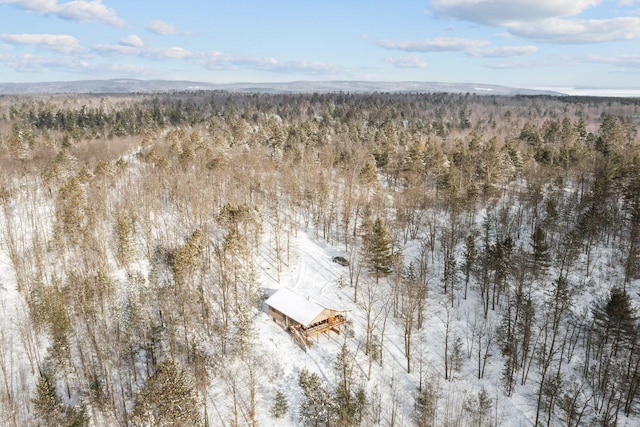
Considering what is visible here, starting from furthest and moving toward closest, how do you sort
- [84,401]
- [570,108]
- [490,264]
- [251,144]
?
[570,108], [251,144], [490,264], [84,401]

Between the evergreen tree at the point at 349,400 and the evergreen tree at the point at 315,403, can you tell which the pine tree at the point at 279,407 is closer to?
the evergreen tree at the point at 315,403

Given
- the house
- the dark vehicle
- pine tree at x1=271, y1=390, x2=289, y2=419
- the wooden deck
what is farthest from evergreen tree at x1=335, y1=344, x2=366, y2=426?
the dark vehicle

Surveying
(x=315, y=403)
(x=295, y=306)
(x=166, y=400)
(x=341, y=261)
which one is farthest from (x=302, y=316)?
(x=341, y=261)

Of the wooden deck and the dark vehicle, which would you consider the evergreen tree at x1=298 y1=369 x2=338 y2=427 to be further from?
the dark vehicle

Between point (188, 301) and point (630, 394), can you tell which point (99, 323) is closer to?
point (188, 301)

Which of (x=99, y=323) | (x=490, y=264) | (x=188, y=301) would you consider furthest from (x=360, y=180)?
(x=99, y=323)

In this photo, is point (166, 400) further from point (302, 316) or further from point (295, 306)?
point (295, 306)
